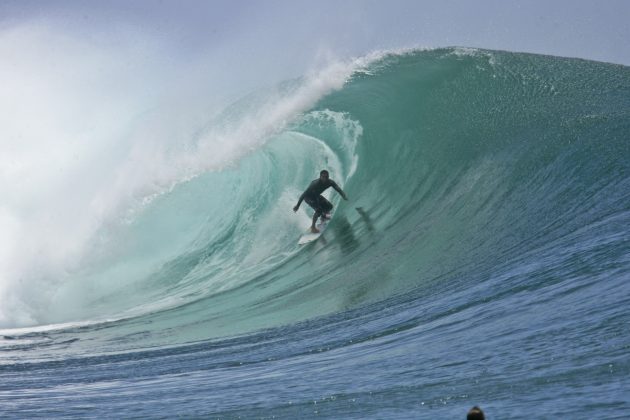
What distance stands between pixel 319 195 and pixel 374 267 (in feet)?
11.0

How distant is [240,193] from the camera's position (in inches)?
701

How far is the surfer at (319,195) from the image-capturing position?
14695 millimetres

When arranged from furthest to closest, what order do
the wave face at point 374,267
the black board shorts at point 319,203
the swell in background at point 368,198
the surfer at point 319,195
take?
the black board shorts at point 319,203 → the surfer at point 319,195 → the swell in background at point 368,198 → the wave face at point 374,267

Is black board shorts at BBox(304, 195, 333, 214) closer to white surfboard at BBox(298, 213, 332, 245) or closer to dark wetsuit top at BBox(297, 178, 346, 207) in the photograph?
dark wetsuit top at BBox(297, 178, 346, 207)

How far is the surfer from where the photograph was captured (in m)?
14.7

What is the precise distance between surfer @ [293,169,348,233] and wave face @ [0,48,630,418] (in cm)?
34

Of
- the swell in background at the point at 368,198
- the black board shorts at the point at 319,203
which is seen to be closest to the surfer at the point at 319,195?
the black board shorts at the point at 319,203

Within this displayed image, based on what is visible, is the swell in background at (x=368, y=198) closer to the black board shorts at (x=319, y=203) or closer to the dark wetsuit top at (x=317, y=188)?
the black board shorts at (x=319, y=203)

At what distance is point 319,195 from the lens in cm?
1480

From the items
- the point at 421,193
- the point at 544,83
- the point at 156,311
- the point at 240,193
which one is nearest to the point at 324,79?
the point at 240,193

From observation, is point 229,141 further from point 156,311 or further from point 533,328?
point 533,328

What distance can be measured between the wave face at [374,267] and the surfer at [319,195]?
13.2 inches

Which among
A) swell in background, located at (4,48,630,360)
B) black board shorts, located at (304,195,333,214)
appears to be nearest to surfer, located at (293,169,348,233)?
black board shorts, located at (304,195,333,214)

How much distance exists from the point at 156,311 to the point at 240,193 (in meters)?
5.26
